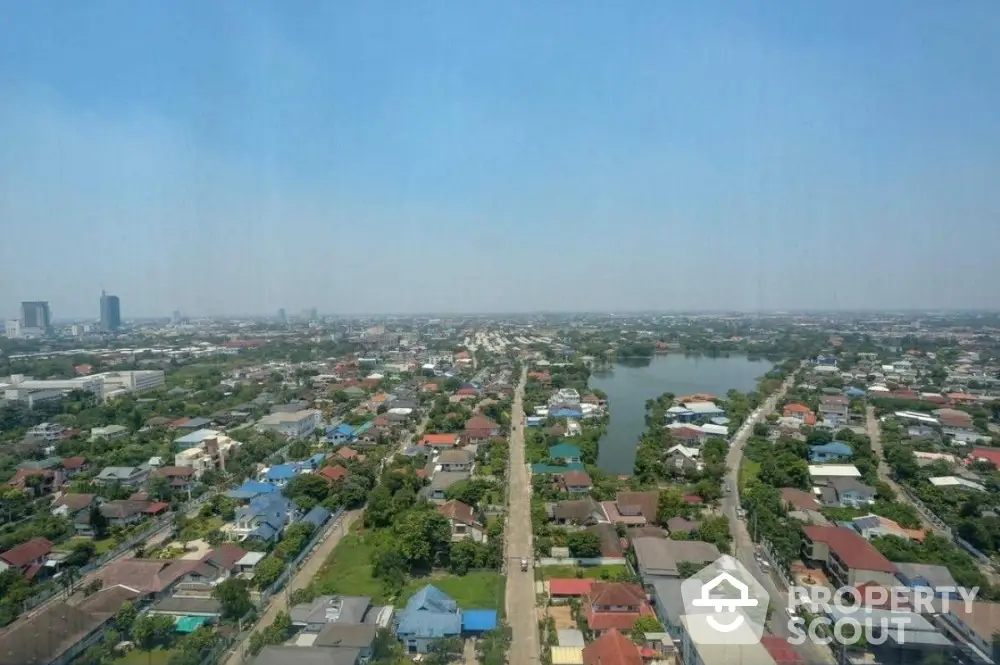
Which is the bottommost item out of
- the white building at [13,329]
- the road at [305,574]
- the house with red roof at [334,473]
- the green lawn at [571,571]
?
the road at [305,574]

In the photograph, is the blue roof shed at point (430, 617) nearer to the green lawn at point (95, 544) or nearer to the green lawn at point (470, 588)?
the green lawn at point (470, 588)

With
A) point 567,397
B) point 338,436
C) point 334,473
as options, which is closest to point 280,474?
point 334,473

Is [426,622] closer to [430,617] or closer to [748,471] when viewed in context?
[430,617]

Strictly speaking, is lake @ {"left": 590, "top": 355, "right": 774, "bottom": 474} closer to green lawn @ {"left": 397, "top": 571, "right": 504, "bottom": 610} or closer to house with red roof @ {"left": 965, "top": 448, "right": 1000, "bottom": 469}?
green lawn @ {"left": 397, "top": 571, "right": 504, "bottom": 610}

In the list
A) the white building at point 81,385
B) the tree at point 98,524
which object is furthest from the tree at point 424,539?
the white building at point 81,385

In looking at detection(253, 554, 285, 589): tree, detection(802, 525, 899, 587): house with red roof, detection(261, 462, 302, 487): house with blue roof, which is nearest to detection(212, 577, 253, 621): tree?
detection(253, 554, 285, 589): tree

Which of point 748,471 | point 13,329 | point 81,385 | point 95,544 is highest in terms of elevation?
point 13,329
